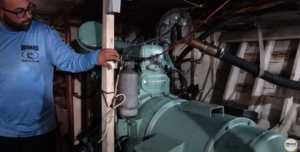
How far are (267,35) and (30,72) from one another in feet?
7.08

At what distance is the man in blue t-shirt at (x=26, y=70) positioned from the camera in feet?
4.08

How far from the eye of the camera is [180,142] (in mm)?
1028

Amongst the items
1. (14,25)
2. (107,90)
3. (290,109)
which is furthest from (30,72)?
(290,109)

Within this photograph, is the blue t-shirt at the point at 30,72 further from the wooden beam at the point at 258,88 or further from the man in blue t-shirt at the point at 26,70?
the wooden beam at the point at 258,88

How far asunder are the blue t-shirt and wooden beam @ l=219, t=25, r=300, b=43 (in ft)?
5.98

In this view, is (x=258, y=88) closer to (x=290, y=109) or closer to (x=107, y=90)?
(x=290, y=109)

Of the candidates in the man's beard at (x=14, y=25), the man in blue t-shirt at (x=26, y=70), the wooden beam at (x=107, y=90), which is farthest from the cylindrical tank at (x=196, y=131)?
the man's beard at (x=14, y=25)

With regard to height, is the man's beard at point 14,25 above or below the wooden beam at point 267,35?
below

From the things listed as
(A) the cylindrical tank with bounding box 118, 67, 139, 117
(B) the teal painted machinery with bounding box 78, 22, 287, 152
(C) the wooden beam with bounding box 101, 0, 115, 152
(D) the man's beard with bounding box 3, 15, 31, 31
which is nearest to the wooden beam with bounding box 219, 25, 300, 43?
(B) the teal painted machinery with bounding box 78, 22, 287, 152

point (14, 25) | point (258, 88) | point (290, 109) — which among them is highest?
point (14, 25)

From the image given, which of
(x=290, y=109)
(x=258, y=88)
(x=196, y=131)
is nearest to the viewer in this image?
(x=196, y=131)

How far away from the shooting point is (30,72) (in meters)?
1.29

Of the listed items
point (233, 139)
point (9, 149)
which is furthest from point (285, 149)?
point (9, 149)

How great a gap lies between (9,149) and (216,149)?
1196mm
